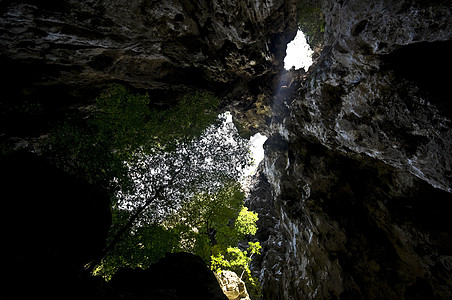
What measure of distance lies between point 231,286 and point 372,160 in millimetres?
11932

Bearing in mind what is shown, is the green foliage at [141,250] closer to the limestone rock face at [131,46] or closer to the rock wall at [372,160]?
the limestone rock face at [131,46]

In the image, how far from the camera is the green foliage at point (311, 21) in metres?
15.5

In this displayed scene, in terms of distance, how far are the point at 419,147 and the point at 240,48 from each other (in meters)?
11.3

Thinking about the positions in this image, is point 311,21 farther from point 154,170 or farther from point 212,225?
point 212,225

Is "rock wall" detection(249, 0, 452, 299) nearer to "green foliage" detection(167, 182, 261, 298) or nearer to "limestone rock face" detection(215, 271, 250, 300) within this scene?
"limestone rock face" detection(215, 271, 250, 300)

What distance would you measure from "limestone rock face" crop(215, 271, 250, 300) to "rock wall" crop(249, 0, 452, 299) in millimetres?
5095

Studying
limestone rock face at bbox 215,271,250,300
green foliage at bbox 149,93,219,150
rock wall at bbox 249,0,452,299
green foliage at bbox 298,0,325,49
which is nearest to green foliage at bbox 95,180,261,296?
limestone rock face at bbox 215,271,250,300

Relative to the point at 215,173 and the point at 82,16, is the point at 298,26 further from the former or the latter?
the point at 82,16

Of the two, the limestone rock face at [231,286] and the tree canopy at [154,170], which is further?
the limestone rock face at [231,286]

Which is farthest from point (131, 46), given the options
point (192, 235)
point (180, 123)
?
point (192, 235)

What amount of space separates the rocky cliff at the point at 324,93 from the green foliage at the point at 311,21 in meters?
1.11

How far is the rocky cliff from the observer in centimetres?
649

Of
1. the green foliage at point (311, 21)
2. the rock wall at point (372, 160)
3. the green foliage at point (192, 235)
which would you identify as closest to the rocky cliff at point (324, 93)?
the rock wall at point (372, 160)

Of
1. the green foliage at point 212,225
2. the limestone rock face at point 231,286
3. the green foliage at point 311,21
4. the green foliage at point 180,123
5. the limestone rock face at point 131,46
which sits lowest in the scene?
the limestone rock face at point 231,286
